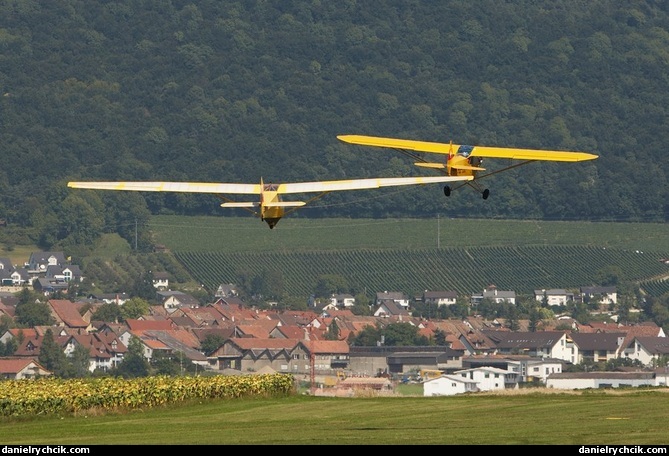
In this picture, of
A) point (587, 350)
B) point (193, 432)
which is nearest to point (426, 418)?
point (193, 432)

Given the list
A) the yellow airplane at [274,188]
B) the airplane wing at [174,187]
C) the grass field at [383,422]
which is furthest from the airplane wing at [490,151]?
the airplane wing at [174,187]

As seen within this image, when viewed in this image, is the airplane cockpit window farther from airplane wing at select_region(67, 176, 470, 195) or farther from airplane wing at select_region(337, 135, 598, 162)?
airplane wing at select_region(67, 176, 470, 195)

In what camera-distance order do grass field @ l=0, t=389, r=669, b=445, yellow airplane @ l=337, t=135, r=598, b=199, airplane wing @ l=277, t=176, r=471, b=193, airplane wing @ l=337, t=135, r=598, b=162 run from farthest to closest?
yellow airplane @ l=337, t=135, r=598, b=199 < airplane wing @ l=337, t=135, r=598, b=162 < airplane wing @ l=277, t=176, r=471, b=193 < grass field @ l=0, t=389, r=669, b=445

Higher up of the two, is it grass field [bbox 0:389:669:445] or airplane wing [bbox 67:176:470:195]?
airplane wing [bbox 67:176:470:195]

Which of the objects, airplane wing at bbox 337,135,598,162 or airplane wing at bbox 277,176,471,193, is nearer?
airplane wing at bbox 277,176,471,193

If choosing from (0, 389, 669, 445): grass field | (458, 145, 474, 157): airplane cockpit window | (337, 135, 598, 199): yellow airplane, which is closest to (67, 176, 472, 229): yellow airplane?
(0, 389, 669, 445): grass field

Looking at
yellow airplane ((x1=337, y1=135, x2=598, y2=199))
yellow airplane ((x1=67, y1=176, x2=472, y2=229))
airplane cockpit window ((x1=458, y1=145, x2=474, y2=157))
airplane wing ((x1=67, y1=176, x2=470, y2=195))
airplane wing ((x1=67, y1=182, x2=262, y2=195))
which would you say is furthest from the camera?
airplane cockpit window ((x1=458, y1=145, x2=474, y2=157))

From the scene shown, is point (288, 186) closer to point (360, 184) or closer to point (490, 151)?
point (360, 184)

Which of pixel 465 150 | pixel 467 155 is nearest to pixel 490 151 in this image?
pixel 467 155
